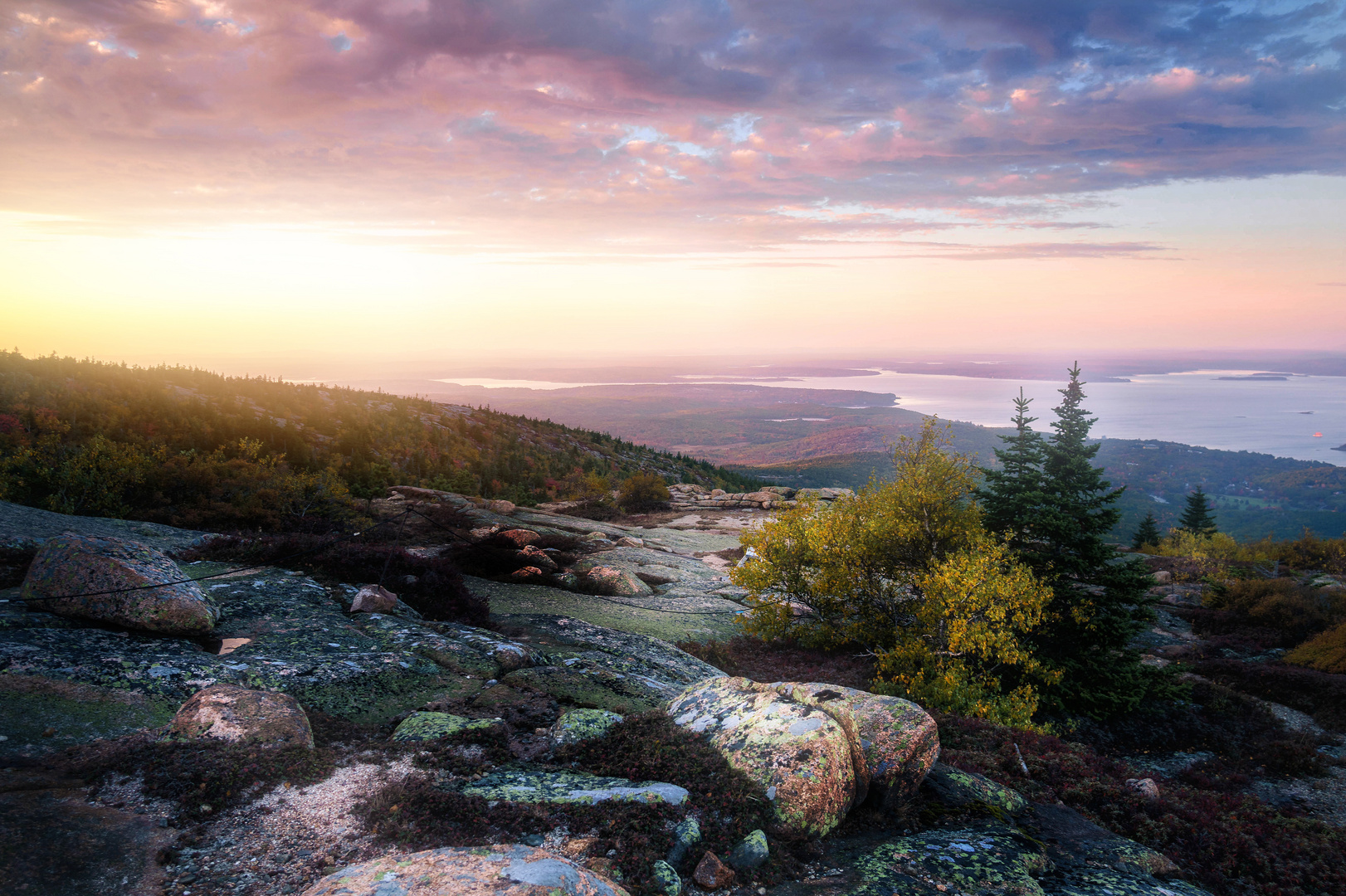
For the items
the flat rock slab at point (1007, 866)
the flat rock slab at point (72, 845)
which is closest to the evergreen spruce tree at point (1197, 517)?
the flat rock slab at point (1007, 866)

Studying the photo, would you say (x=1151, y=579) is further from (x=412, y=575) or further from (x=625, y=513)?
(x=625, y=513)

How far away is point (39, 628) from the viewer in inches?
290

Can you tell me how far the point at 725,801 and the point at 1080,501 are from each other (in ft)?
55.1

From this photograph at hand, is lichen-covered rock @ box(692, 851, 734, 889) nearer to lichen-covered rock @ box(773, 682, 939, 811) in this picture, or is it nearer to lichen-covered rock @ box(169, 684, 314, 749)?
lichen-covered rock @ box(773, 682, 939, 811)

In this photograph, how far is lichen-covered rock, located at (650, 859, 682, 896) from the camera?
4.84 m

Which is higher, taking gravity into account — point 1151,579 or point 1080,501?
point 1080,501

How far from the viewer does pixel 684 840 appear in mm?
5398

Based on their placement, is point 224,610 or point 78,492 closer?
point 224,610

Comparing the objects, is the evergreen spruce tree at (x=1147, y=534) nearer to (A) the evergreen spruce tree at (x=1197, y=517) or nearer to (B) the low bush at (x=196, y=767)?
(A) the evergreen spruce tree at (x=1197, y=517)

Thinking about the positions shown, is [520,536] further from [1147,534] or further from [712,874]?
[1147,534]

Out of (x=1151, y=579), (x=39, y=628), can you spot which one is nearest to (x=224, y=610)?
(x=39, y=628)

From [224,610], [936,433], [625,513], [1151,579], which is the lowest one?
[625,513]

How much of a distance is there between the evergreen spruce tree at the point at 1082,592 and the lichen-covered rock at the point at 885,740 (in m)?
11.6

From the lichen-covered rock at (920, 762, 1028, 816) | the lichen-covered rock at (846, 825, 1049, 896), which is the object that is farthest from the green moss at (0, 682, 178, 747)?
the lichen-covered rock at (920, 762, 1028, 816)
